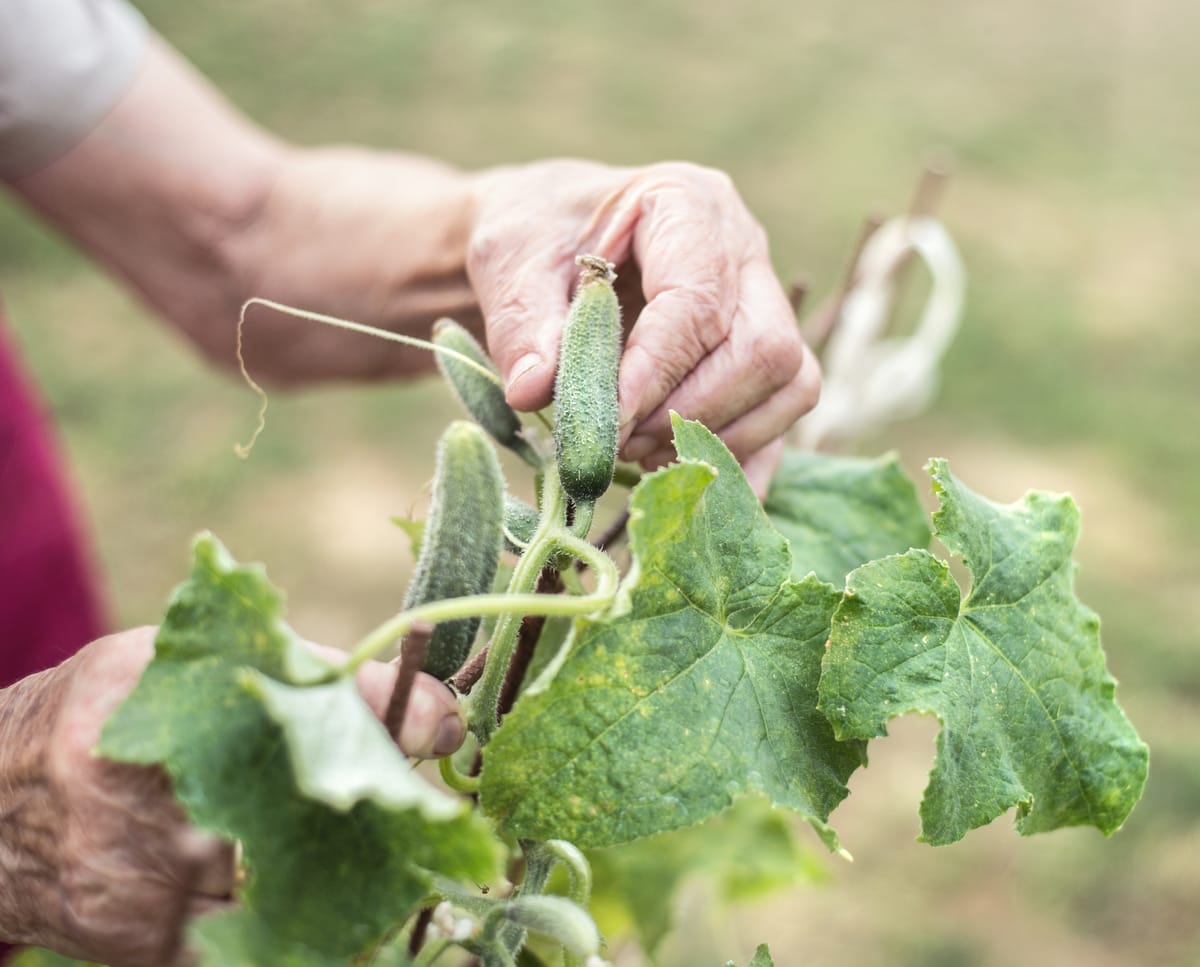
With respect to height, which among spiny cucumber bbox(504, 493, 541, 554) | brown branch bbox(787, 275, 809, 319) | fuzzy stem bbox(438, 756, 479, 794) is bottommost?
fuzzy stem bbox(438, 756, 479, 794)

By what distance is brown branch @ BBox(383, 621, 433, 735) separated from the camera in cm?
92

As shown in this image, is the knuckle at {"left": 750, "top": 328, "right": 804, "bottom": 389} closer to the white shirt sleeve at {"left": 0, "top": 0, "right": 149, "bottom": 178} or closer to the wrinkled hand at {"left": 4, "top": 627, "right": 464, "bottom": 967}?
the wrinkled hand at {"left": 4, "top": 627, "right": 464, "bottom": 967}

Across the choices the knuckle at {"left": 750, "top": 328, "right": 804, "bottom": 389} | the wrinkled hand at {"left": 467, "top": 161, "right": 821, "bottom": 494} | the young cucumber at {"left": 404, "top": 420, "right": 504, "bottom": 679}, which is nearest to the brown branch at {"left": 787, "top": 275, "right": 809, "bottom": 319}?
the wrinkled hand at {"left": 467, "top": 161, "right": 821, "bottom": 494}

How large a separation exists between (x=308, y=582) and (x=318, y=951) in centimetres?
413

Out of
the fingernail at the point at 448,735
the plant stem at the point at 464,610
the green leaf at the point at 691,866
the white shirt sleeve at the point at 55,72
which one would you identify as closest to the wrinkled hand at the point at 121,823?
the fingernail at the point at 448,735

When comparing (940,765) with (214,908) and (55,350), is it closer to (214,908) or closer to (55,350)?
(214,908)

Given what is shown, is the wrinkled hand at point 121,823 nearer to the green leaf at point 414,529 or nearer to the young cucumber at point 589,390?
the young cucumber at point 589,390

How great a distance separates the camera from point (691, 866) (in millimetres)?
2029

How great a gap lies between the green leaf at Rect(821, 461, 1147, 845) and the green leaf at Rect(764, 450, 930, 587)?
12.5 inches

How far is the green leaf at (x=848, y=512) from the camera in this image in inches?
66.0

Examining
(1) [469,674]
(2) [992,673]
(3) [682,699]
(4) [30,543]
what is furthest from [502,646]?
(4) [30,543]

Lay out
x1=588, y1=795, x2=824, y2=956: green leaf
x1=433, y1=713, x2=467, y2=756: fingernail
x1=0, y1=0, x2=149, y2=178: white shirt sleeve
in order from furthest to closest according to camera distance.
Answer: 1. x1=0, y1=0, x2=149, y2=178: white shirt sleeve
2. x1=588, y1=795, x2=824, y2=956: green leaf
3. x1=433, y1=713, x2=467, y2=756: fingernail

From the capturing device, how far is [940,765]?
1.13 meters

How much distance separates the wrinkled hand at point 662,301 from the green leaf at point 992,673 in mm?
377
